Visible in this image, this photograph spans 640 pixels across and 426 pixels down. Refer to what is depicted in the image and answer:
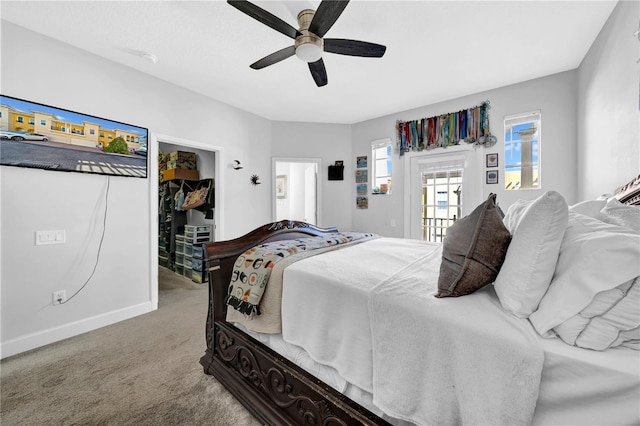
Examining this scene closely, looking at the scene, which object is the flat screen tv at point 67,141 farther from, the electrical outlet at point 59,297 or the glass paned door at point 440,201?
the glass paned door at point 440,201

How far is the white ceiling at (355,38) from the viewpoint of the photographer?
6.30ft

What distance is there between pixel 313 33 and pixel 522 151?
3056 millimetres

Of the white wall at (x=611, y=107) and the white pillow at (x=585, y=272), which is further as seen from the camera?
the white wall at (x=611, y=107)

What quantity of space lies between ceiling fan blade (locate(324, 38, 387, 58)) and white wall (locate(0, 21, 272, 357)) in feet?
7.31

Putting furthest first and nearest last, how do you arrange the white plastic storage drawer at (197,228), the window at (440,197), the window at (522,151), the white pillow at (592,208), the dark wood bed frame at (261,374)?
the white plastic storage drawer at (197,228) < the window at (440,197) < the window at (522,151) < the white pillow at (592,208) < the dark wood bed frame at (261,374)

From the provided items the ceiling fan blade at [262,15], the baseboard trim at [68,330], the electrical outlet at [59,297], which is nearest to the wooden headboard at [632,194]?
the ceiling fan blade at [262,15]

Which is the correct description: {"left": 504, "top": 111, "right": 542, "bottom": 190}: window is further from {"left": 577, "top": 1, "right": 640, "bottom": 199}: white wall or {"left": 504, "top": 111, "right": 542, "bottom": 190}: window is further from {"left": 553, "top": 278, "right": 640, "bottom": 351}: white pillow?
{"left": 553, "top": 278, "right": 640, "bottom": 351}: white pillow

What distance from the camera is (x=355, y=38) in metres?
2.29

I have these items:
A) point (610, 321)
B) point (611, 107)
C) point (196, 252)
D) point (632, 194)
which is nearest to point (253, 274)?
point (610, 321)

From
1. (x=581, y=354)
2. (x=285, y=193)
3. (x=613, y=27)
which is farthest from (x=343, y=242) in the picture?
(x=285, y=193)

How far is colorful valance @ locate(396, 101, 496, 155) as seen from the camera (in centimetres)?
332

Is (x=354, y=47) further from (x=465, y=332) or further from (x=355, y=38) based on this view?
(x=465, y=332)

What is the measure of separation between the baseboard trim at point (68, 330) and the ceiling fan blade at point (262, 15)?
3.04m

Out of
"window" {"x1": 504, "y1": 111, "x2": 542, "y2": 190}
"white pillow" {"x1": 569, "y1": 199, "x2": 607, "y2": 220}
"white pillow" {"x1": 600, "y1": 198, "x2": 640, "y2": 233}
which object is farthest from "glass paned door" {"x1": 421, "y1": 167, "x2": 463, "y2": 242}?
"white pillow" {"x1": 600, "y1": 198, "x2": 640, "y2": 233}
